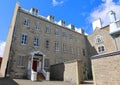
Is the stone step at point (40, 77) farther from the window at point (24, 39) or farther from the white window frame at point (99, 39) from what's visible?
the white window frame at point (99, 39)

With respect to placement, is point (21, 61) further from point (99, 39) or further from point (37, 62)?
point (99, 39)

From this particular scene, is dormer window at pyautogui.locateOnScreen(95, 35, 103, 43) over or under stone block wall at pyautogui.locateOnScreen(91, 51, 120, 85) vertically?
over

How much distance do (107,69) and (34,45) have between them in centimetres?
1357

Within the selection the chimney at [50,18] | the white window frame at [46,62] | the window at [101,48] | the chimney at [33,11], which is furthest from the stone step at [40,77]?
the window at [101,48]

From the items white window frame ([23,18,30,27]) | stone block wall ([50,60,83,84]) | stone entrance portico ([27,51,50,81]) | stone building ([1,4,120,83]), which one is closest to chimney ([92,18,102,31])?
stone building ([1,4,120,83])

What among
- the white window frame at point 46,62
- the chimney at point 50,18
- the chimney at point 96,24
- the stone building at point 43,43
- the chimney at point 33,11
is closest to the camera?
the stone building at point 43,43

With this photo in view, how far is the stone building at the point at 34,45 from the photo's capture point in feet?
56.1

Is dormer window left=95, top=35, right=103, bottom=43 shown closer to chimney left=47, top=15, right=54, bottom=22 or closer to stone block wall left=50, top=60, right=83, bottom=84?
chimney left=47, top=15, right=54, bottom=22

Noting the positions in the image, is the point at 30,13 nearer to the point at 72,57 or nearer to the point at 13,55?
the point at 13,55

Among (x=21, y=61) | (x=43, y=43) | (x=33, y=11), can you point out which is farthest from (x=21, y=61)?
(x=33, y=11)

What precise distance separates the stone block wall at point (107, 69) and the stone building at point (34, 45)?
8670mm

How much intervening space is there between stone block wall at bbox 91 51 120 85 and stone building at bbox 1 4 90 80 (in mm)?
8670

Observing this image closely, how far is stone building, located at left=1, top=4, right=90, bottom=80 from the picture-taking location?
17.1 metres

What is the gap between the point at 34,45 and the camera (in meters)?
20.0
